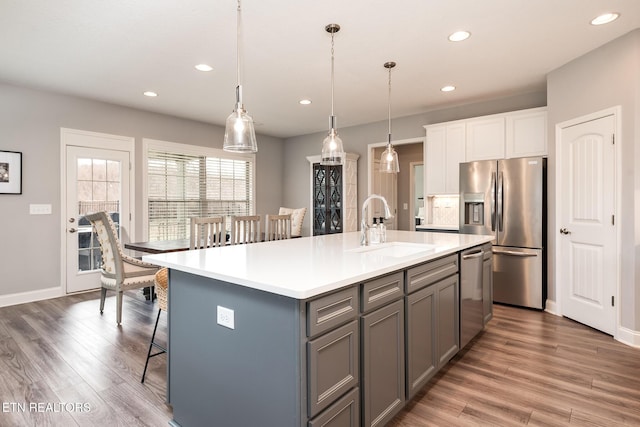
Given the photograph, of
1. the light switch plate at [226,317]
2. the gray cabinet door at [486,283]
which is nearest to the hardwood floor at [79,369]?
the light switch plate at [226,317]

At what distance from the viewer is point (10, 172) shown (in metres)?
4.04

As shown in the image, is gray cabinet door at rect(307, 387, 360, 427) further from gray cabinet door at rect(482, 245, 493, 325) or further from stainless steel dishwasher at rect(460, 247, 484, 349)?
gray cabinet door at rect(482, 245, 493, 325)

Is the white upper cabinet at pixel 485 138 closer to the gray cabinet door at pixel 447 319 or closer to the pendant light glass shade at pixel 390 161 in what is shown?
the pendant light glass shade at pixel 390 161

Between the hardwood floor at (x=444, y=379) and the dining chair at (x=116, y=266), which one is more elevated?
the dining chair at (x=116, y=266)

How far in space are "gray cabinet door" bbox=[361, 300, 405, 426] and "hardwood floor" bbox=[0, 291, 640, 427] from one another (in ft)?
0.77

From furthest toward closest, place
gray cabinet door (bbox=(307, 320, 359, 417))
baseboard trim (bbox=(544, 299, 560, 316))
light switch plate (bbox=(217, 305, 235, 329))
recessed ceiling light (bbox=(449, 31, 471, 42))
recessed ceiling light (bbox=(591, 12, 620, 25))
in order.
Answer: baseboard trim (bbox=(544, 299, 560, 316))
recessed ceiling light (bbox=(449, 31, 471, 42))
recessed ceiling light (bbox=(591, 12, 620, 25))
light switch plate (bbox=(217, 305, 235, 329))
gray cabinet door (bbox=(307, 320, 359, 417))

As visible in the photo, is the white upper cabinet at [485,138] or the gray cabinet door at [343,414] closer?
the gray cabinet door at [343,414]

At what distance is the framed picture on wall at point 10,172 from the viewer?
3.99m

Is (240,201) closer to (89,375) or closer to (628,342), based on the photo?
(89,375)

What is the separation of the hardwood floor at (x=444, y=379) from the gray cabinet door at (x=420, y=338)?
174 millimetres

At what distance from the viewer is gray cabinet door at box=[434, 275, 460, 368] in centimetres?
228

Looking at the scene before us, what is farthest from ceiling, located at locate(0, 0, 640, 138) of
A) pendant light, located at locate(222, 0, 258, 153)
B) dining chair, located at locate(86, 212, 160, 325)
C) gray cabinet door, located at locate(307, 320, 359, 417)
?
gray cabinet door, located at locate(307, 320, 359, 417)

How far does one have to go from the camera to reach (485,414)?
196cm

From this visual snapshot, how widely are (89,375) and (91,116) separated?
3633 millimetres
